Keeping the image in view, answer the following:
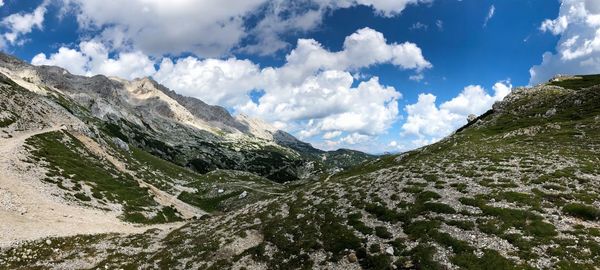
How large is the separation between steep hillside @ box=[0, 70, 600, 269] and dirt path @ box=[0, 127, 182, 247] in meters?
3.88

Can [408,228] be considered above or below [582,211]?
below

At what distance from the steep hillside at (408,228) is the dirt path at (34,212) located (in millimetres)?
3876

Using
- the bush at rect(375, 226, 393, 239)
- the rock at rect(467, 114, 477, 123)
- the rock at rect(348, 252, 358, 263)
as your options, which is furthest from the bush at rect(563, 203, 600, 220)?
the rock at rect(467, 114, 477, 123)

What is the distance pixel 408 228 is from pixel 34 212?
48959 millimetres

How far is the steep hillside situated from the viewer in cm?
2969

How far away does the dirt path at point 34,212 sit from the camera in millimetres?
46219

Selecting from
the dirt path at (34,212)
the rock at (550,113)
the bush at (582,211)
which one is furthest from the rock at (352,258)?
the rock at (550,113)

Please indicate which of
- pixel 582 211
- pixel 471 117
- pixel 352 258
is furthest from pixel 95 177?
pixel 471 117

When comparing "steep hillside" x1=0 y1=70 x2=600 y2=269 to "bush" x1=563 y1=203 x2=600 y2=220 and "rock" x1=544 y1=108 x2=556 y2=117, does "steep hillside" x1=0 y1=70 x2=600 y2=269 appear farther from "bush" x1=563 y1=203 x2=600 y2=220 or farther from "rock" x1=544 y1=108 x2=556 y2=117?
"rock" x1=544 y1=108 x2=556 y2=117

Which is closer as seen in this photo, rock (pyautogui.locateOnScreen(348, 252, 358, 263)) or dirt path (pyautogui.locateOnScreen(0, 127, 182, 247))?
rock (pyautogui.locateOnScreen(348, 252, 358, 263))

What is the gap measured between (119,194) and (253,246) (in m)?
48.4

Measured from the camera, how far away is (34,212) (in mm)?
52250

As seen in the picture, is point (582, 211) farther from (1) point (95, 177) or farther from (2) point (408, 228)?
(1) point (95, 177)

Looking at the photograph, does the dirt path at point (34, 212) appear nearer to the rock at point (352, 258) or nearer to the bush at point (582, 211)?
the rock at point (352, 258)
